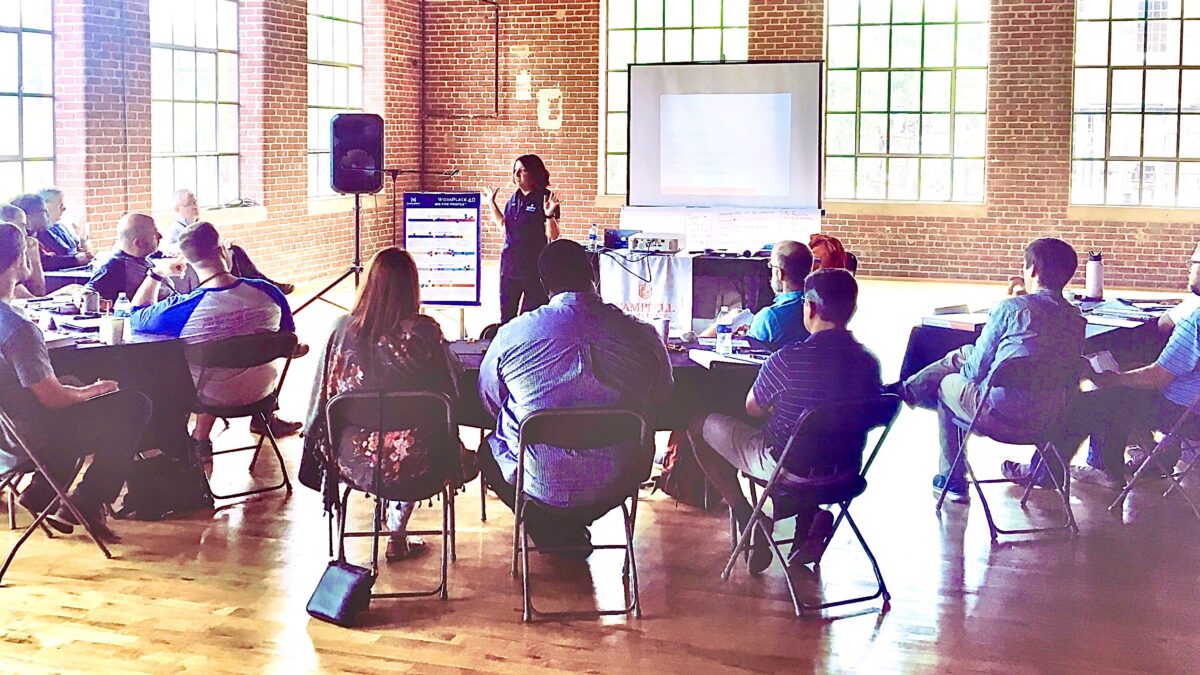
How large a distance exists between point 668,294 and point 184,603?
5078 mm

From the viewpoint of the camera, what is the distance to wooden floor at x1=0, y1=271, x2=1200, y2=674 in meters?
3.96

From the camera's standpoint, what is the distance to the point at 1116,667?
391cm

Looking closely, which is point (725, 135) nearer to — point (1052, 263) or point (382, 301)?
point (1052, 263)

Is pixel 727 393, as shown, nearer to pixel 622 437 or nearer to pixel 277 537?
pixel 622 437

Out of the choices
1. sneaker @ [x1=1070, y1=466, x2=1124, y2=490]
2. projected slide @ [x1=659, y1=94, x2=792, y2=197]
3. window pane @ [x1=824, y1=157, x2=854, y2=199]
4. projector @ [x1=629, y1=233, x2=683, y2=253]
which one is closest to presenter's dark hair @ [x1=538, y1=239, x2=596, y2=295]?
sneaker @ [x1=1070, y1=466, x2=1124, y2=490]

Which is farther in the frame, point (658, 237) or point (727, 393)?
point (658, 237)

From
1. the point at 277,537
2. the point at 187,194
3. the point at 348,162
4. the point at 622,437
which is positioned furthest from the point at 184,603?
the point at 348,162

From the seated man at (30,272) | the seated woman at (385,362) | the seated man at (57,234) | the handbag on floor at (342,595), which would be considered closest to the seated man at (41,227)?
the seated man at (57,234)

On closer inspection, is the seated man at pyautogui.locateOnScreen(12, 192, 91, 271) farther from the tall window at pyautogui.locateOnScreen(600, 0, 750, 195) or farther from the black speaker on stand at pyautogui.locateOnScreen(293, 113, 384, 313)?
the tall window at pyautogui.locateOnScreen(600, 0, 750, 195)

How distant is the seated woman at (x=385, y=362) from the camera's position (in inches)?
171

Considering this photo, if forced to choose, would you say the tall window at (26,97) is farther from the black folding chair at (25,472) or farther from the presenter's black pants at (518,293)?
the black folding chair at (25,472)

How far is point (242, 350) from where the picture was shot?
5277mm

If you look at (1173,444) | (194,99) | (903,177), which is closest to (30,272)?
(194,99)

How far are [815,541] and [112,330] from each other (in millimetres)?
2756
